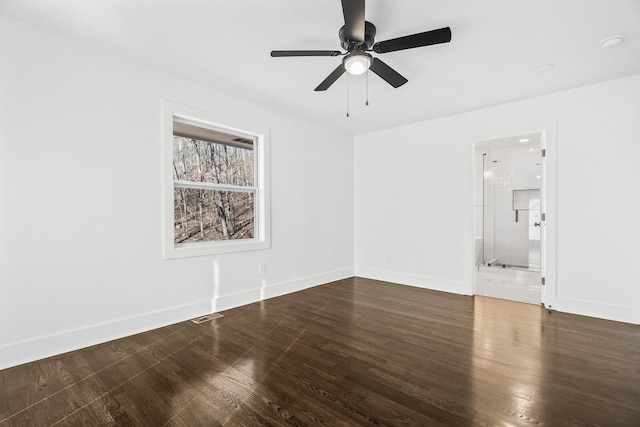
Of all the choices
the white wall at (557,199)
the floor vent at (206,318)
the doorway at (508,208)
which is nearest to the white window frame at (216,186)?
the floor vent at (206,318)

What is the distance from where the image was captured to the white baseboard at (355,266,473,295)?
4.35m

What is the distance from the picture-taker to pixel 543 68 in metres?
2.99

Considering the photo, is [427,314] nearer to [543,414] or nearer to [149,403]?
[543,414]

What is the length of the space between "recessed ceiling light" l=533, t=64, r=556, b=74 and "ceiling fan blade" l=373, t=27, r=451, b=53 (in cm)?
158

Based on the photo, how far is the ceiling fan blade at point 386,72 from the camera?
2.42m

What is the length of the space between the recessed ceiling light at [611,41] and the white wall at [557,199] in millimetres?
1027

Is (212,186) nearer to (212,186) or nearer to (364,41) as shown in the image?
(212,186)

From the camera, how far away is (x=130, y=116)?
2.92 metres

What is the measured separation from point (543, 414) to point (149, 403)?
2.29 m

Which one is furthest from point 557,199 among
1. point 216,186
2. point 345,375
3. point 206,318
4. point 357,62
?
point 206,318

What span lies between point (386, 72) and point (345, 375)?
Answer: 235 centimetres

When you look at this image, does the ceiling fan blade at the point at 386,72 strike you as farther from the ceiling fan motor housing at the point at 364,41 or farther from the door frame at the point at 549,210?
the door frame at the point at 549,210

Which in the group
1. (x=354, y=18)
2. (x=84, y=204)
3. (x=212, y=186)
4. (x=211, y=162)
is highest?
(x=354, y=18)

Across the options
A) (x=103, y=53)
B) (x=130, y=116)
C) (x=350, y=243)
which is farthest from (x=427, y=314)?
(x=103, y=53)
